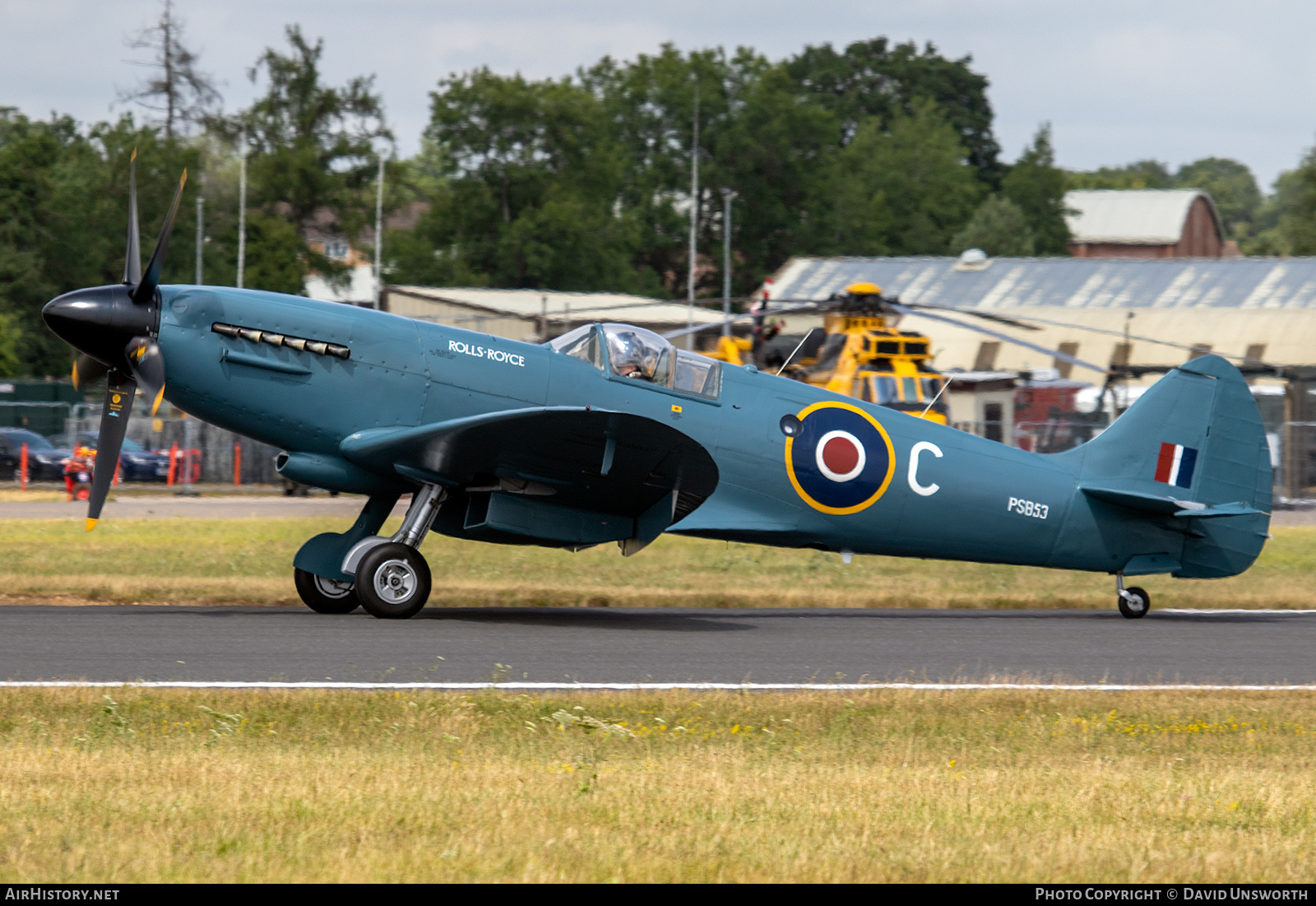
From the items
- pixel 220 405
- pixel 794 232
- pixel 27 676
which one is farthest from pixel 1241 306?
pixel 27 676

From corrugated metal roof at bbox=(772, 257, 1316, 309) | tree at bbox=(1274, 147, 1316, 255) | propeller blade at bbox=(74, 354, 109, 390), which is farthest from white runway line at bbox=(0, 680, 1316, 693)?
tree at bbox=(1274, 147, 1316, 255)

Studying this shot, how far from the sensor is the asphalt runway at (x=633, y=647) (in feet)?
31.4

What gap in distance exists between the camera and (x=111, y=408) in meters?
11.9

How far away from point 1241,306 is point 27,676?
4592cm

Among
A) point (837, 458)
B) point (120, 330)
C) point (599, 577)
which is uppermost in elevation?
point (120, 330)

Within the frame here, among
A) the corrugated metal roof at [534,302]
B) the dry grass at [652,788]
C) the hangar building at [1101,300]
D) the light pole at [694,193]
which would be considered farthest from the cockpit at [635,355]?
the light pole at [694,193]

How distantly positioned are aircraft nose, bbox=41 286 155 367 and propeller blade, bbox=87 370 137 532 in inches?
11.0

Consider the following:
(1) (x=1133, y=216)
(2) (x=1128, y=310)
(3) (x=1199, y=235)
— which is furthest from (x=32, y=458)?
(3) (x=1199, y=235)

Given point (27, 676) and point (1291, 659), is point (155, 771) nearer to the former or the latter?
point (27, 676)

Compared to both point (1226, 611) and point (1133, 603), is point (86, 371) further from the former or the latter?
point (1226, 611)

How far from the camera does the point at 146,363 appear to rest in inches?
452

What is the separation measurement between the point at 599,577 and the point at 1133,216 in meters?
88.0

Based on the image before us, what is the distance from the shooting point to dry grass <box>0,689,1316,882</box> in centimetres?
506

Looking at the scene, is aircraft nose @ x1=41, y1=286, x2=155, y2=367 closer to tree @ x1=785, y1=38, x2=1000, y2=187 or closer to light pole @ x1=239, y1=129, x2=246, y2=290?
light pole @ x1=239, y1=129, x2=246, y2=290
